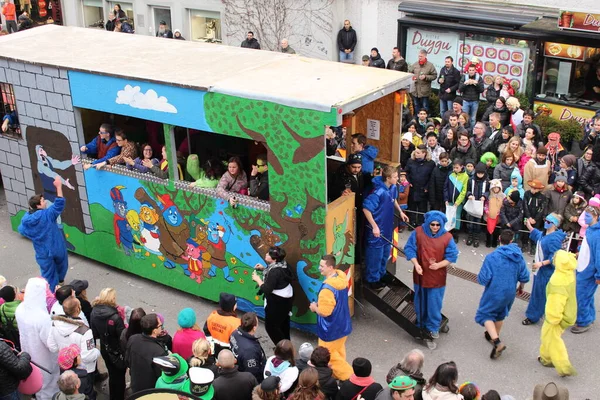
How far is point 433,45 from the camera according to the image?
16.8 meters

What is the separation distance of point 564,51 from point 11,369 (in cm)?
1232

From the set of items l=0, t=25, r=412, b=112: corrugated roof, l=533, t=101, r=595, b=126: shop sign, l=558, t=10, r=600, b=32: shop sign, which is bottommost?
l=533, t=101, r=595, b=126: shop sign

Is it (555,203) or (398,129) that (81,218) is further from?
(555,203)

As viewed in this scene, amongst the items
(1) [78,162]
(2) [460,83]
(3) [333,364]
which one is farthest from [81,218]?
(2) [460,83]

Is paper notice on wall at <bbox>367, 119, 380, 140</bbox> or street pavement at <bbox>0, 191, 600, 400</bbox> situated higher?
paper notice on wall at <bbox>367, 119, 380, 140</bbox>

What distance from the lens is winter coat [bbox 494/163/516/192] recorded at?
11453 millimetres

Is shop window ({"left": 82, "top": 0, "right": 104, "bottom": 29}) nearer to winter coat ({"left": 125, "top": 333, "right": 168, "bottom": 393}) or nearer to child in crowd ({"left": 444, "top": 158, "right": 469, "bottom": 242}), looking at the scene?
child in crowd ({"left": 444, "top": 158, "right": 469, "bottom": 242})

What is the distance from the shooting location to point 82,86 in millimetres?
10328

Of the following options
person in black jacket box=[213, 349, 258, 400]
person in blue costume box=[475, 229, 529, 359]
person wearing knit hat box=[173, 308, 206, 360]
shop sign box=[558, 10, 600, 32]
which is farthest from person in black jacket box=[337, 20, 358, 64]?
person in black jacket box=[213, 349, 258, 400]

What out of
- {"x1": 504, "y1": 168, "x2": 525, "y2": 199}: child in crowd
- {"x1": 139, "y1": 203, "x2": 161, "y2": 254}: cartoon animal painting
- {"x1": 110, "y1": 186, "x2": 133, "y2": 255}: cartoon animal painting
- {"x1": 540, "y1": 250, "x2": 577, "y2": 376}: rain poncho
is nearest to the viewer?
{"x1": 540, "y1": 250, "x2": 577, "y2": 376}: rain poncho

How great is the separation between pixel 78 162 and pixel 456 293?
5.72m

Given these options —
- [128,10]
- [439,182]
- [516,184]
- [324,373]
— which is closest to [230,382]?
[324,373]

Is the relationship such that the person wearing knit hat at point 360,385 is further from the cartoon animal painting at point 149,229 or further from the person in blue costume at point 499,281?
the cartoon animal painting at point 149,229

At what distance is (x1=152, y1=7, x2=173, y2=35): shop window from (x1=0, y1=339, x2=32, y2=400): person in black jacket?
15.6 metres
